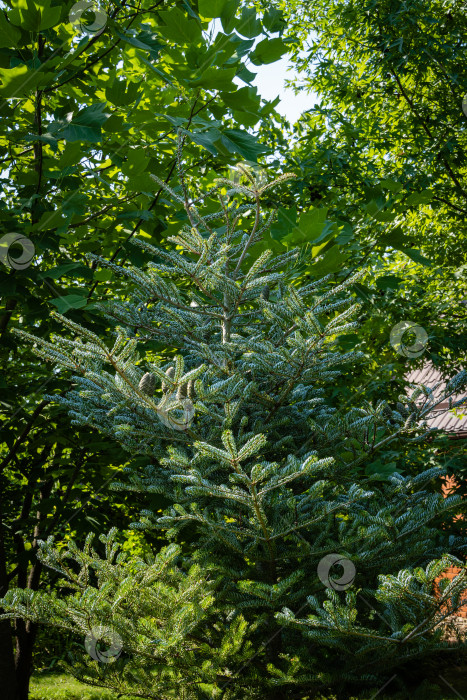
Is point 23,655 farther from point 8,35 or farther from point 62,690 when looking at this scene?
point 8,35

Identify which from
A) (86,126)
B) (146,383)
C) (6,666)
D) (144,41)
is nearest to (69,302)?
(146,383)

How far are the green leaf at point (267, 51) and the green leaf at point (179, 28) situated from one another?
265 millimetres

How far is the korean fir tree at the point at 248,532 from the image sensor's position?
1.86m

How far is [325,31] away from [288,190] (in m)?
5.53

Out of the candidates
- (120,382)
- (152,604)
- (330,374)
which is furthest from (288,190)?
(152,604)

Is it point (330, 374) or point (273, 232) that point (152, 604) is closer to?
point (330, 374)

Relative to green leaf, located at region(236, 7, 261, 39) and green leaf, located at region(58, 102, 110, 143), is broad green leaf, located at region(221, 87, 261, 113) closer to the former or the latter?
green leaf, located at region(236, 7, 261, 39)

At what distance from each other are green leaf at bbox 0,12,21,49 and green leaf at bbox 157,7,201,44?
0.53 m

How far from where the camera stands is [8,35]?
2025 mm

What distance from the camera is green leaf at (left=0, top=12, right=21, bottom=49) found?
2.01m

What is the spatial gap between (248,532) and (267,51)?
1.87 m

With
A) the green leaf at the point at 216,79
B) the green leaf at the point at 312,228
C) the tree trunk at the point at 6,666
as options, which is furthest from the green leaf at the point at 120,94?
the tree trunk at the point at 6,666

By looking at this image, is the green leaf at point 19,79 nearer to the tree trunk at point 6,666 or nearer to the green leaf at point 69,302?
the green leaf at point 69,302

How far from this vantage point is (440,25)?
6965mm
